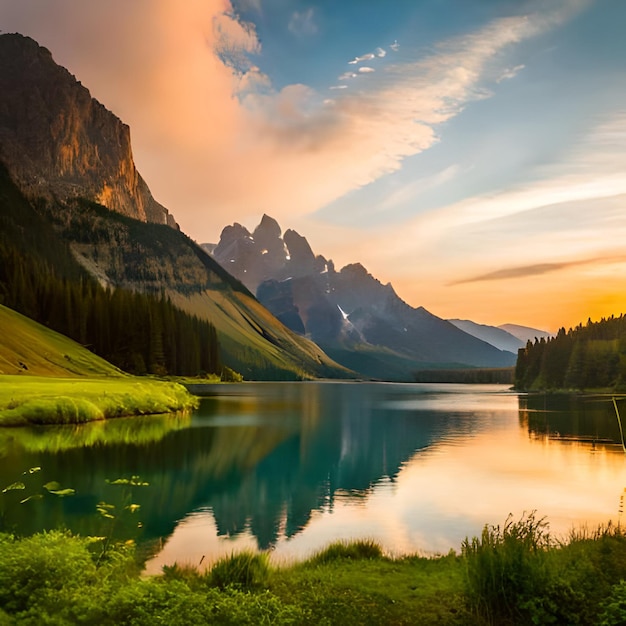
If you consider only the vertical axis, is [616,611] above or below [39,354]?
below

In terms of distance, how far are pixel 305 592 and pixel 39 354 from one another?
107667mm

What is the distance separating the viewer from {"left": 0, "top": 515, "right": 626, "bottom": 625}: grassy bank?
12211mm

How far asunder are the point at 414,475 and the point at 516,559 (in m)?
30.8

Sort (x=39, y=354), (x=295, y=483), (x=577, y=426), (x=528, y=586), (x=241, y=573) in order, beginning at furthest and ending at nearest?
(x=39, y=354) < (x=577, y=426) < (x=295, y=483) < (x=241, y=573) < (x=528, y=586)

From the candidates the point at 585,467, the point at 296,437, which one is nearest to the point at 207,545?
the point at 585,467

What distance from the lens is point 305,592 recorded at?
1527 centimetres

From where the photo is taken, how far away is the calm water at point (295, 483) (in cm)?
2659

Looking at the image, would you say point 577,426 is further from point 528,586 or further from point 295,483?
point 528,586

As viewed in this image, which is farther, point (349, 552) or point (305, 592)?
point (349, 552)

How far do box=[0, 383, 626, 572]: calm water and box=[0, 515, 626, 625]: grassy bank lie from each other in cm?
385

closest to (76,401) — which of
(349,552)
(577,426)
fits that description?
(349,552)

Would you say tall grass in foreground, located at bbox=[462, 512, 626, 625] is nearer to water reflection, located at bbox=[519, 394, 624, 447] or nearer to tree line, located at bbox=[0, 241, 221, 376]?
water reflection, located at bbox=[519, 394, 624, 447]

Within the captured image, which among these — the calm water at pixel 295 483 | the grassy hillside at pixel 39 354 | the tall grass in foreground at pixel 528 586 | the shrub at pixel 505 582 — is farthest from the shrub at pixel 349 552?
the grassy hillside at pixel 39 354

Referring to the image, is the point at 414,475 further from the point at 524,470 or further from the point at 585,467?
the point at 585,467
